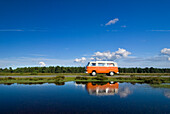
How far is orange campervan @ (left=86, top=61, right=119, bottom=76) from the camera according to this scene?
2494 centimetres

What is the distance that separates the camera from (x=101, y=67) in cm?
2538

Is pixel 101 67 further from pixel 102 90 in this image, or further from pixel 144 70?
pixel 144 70

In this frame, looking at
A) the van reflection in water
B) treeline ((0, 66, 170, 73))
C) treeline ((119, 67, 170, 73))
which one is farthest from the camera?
treeline ((119, 67, 170, 73))

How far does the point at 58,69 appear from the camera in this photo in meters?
41.7

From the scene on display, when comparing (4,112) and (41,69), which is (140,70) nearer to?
(41,69)

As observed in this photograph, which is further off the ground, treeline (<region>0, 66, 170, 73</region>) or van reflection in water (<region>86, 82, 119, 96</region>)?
treeline (<region>0, 66, 170, 73</region>)

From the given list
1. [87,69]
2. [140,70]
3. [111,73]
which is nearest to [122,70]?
[140,70]

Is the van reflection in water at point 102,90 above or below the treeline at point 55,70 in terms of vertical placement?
below

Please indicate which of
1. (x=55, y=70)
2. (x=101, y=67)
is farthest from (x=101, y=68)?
(x=55, y=70)

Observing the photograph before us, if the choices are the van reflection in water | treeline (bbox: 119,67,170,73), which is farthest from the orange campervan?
treeline (bbox: 119,67,170,73)

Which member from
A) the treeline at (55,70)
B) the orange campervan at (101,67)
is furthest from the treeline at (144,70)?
the orange campervan at (101,67)

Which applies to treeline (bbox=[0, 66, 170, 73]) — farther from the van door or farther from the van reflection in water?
the van reflection in water

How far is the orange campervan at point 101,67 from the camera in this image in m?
24.9

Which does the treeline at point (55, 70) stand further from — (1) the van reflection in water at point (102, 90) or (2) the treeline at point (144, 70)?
(1) the van reflection in water at point (102, 90)
